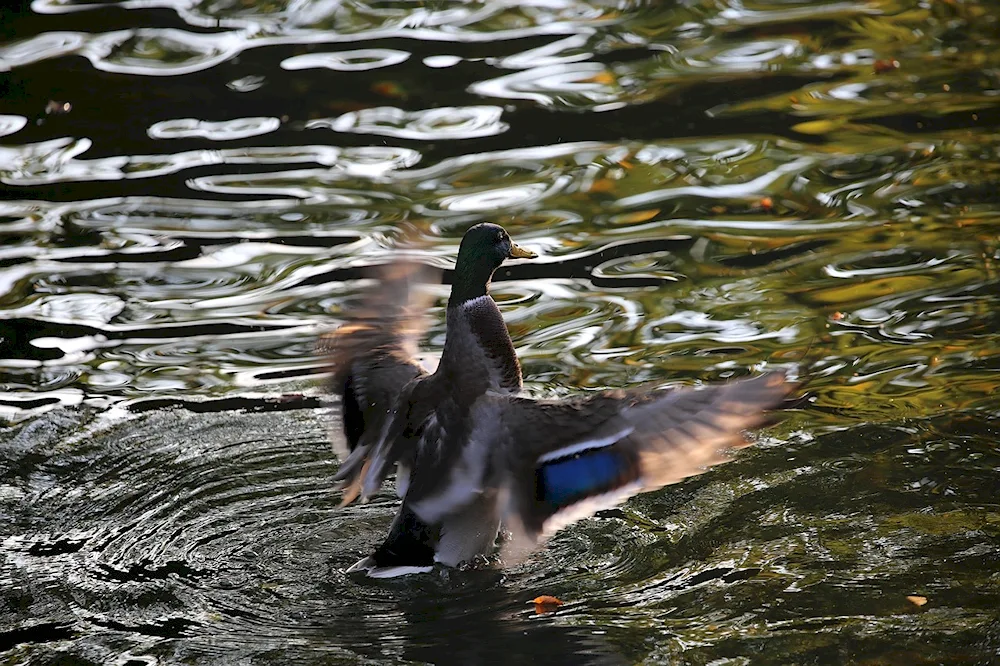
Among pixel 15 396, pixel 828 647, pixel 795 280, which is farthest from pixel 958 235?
pixel 15 396

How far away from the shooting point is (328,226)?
8.10m

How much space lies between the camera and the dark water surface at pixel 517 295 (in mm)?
4477

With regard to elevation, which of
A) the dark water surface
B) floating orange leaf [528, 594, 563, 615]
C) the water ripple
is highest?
the water ripple

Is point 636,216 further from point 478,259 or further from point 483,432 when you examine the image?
point 483,432

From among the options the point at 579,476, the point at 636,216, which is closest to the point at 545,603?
the point at 579,476

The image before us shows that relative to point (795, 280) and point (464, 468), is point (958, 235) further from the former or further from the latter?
point (464, 468)

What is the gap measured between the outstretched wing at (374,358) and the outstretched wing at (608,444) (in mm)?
770

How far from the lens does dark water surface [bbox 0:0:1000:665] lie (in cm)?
448

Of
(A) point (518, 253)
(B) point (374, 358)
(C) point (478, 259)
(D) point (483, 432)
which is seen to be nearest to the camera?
Result: (D) point (483, 432)

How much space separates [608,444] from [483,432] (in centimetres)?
50

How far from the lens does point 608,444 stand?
441cm

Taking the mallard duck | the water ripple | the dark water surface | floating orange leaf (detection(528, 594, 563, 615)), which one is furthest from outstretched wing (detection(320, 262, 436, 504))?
the water ripple

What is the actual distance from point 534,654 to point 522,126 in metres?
5.63

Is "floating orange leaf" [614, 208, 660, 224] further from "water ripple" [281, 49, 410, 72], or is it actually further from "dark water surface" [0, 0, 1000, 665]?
"water ripple" [281, 49, 410, 72]
